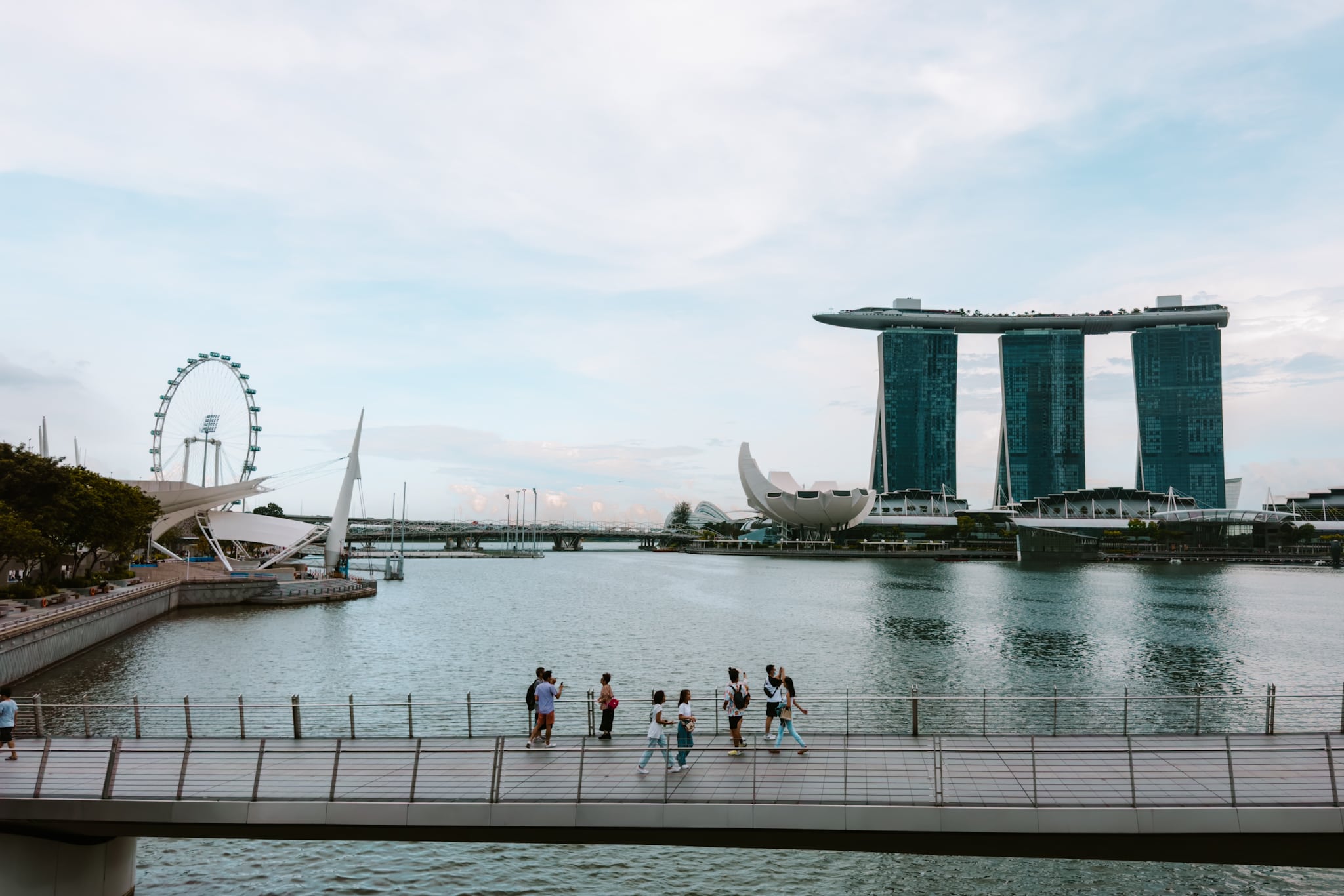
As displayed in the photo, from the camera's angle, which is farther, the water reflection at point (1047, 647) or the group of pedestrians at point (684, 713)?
the water reflection at point (1047, 647)

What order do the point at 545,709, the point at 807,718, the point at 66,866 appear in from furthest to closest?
the point at 807,718 < the point at 545,709 < the point at 66,866

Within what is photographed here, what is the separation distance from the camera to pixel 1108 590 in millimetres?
75062

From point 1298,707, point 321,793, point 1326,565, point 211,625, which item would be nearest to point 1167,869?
point 321,793

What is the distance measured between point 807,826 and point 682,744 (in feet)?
8.87

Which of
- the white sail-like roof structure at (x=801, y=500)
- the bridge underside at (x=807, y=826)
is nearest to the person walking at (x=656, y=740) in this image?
the bridge underside at (x=807, y=826)

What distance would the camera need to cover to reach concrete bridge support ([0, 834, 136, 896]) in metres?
11.9

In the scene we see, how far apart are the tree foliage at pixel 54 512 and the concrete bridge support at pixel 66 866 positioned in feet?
108

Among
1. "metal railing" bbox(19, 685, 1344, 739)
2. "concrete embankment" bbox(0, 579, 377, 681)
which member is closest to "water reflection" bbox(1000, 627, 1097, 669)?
"metal railing" bbox(19, 685, 1344, 739)

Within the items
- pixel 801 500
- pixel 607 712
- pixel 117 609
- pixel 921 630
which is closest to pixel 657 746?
pixel 607 712

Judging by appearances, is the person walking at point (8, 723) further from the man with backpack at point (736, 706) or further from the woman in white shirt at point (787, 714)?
the woman in white shirt at point (787, 714)

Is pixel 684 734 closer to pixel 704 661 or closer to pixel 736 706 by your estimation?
pixel 736 706

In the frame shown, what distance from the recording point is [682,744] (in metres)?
13.4

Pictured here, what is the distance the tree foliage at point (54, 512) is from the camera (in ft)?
140

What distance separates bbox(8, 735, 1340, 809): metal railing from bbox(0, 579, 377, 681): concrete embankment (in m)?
20.7
